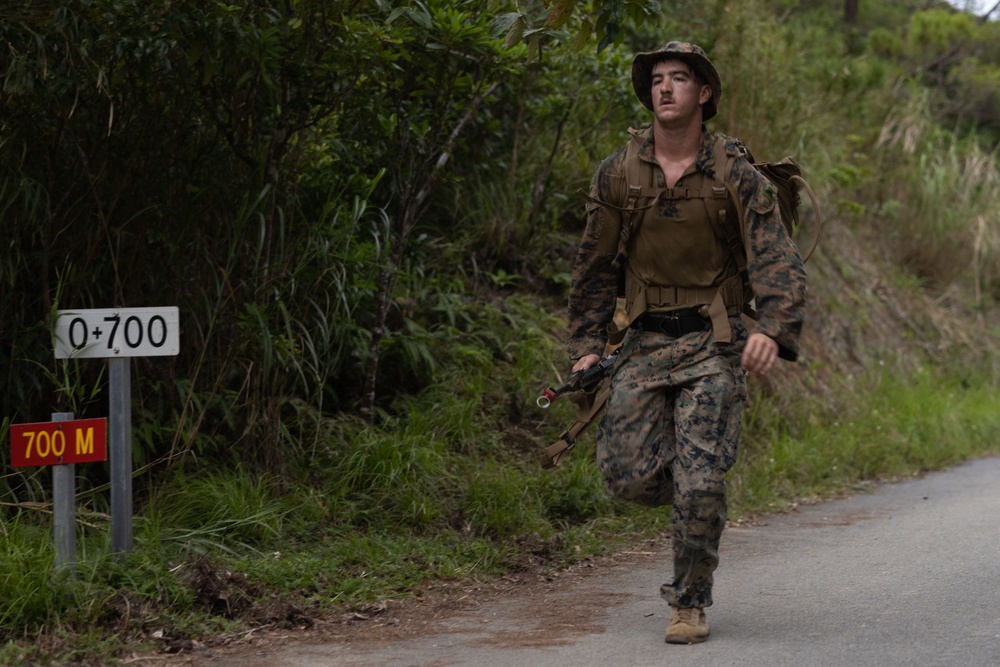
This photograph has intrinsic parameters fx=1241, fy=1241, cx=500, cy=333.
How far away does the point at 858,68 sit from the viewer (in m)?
15.7

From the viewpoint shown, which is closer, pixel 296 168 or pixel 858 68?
pixel 296 168

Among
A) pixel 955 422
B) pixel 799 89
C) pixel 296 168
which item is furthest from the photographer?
pixel 799 89

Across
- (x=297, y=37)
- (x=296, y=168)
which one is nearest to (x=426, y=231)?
(x=296, y=168)

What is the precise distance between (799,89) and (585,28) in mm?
8013

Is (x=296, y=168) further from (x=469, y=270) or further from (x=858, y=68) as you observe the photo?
(x=858, y=68)

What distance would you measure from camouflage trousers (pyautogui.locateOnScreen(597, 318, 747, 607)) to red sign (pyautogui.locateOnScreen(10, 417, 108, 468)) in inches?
76.3

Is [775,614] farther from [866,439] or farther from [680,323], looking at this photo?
[866,439]

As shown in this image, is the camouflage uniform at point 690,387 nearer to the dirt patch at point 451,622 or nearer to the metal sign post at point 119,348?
the dirt patch at point 451,622

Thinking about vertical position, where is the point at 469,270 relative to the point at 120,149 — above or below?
below

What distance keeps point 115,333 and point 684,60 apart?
2476mm

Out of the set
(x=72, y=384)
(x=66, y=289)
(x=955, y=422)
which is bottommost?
(x=955, y=422)

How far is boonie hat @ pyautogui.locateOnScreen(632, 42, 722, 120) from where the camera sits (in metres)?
4.85

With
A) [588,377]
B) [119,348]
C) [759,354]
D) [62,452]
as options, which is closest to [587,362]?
[588,377]

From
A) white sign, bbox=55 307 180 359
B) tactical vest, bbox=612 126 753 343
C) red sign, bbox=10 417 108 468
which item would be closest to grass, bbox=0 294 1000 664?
red sign, bbox=10 417 108 468
